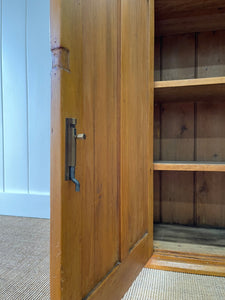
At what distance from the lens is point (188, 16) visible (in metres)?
1.29

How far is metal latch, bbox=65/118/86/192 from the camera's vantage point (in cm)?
53

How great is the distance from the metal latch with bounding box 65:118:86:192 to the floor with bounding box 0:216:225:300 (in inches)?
21.6

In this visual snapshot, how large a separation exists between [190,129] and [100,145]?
0.98 metres

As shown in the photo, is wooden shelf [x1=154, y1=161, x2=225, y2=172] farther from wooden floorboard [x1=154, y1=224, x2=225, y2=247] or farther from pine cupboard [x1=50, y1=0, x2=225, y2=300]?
wooden floorboard [x1=154, y1=224, x2=225, y2=247]

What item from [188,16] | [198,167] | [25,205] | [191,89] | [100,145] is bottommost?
[25,205]

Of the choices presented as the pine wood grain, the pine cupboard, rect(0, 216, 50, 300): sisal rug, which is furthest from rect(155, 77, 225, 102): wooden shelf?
rect(0, 216, 50, 300): sisal rug

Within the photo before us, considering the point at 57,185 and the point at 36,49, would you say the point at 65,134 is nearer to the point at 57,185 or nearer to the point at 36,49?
the point at 57,185

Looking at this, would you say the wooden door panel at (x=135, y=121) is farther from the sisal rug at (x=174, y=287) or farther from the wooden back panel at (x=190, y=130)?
the wooden back panel at (x=190, y=130)

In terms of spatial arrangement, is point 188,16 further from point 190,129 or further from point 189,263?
point 189,263

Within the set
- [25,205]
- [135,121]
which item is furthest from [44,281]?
[25,205]

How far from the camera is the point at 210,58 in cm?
148

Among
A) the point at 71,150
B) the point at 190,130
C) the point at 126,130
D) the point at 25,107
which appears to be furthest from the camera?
the point at 25,107

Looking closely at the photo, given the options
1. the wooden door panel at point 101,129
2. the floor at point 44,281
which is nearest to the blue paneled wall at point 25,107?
the floor at point 44,281

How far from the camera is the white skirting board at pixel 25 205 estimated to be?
172 centimetres
